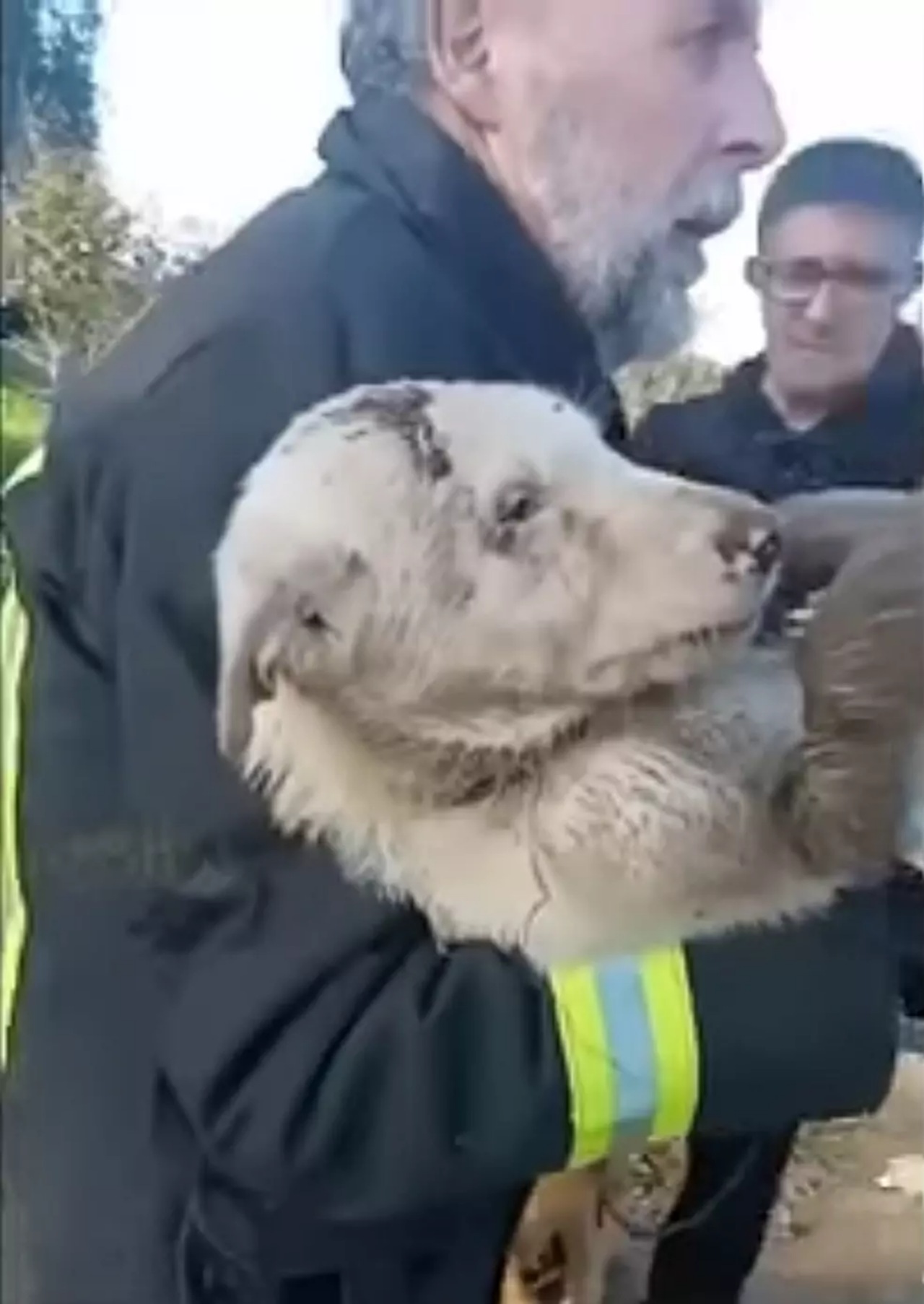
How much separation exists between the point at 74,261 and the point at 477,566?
22 cm

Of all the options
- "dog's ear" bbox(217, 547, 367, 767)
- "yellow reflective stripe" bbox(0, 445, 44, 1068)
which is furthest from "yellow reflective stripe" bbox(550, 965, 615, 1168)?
"yellow reflective stripe" bbox(0, 445, 44, 1068)

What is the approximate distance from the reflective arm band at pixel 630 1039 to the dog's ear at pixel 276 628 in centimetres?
12

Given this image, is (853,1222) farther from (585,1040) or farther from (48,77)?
(48,77)

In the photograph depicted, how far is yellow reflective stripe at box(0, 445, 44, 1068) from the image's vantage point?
87 centimetres

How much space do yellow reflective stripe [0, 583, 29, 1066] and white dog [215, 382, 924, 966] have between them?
0.15 meters

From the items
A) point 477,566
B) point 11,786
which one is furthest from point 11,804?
point 477,566

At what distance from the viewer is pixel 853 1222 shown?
75cm

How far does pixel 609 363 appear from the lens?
75 cm

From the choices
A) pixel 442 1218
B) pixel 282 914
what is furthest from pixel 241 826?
pixel 442 1218

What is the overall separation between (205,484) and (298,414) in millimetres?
41

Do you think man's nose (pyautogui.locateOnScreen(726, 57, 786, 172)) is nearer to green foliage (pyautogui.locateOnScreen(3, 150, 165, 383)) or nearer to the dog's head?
the dog's head

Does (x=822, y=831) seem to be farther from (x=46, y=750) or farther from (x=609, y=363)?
(x=46, y=750)

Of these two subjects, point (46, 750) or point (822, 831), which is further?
point (46, 750)

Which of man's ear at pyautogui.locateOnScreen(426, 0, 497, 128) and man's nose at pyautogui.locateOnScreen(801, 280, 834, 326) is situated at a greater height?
man's ear at pyautogui.locateOnScreen(426, 0, 497, 128)
